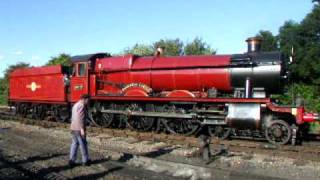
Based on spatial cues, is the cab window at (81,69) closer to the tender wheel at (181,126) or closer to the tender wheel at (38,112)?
the tender wheel at (181,126)

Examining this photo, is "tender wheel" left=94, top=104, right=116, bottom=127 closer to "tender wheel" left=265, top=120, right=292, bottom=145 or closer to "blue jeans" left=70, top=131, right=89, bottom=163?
"tender wheel" left=265, top=120, right=292, bottom=145

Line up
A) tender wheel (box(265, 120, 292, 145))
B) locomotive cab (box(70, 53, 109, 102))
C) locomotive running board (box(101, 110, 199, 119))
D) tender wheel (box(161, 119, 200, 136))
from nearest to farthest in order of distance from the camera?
1. tender wheel (box(265, 120, 292, 145))
2. locomotive running board (box(101, 110, 199, 119))
3. tender wheel (box(161, 119, 200, 136))
4. locomotive cab (box(70, 53, 109, 102))

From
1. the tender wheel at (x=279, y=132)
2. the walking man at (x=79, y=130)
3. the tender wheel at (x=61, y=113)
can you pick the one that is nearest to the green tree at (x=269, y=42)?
the tender wheel at (x=61, y=113)

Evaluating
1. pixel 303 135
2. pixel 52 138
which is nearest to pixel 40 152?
pixel 52 138

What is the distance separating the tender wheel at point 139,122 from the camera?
19.3m

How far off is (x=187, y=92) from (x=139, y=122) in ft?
10.0

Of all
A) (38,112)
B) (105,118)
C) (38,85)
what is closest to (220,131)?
(105,118)

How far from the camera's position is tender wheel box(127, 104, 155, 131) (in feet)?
63.4

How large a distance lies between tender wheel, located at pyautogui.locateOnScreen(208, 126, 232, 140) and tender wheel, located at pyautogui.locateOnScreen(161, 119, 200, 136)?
0.53 metres

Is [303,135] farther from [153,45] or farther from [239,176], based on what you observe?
[153,45]

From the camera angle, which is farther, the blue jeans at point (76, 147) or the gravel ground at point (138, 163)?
the blue jeans at point (76, 147)

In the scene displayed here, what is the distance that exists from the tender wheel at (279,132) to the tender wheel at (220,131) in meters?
1.62

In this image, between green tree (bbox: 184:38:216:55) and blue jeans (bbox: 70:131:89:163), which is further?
green tree (bbox: 184:38:216:55)

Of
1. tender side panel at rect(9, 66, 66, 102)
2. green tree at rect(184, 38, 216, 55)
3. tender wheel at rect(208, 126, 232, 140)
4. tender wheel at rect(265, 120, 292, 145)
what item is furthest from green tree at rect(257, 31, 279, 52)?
tender wheel at rect(265, 120, 292, 145)
